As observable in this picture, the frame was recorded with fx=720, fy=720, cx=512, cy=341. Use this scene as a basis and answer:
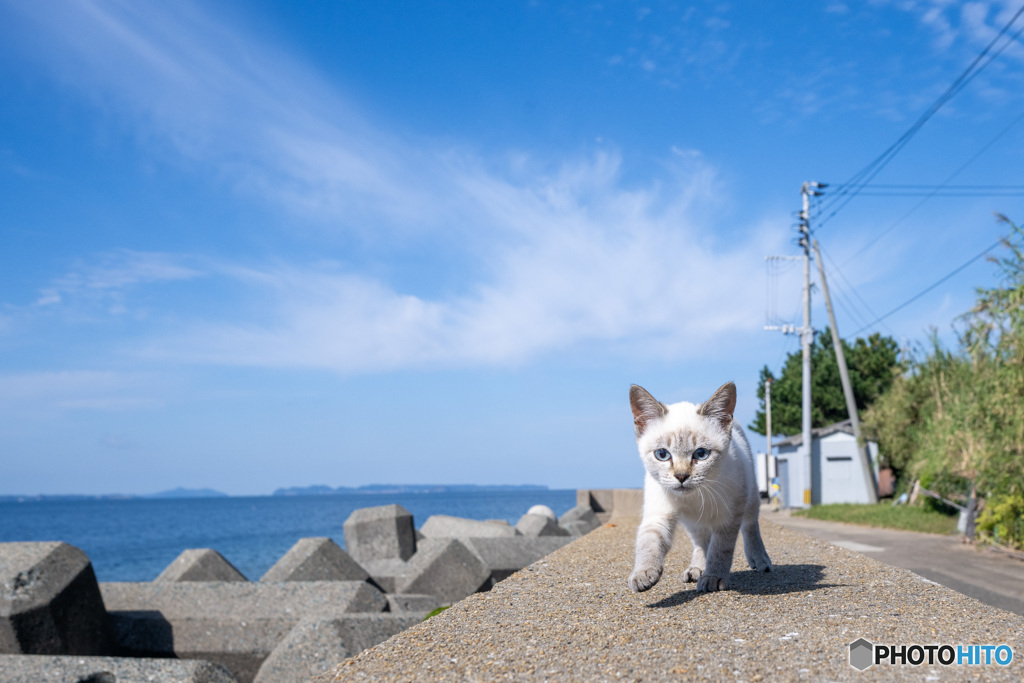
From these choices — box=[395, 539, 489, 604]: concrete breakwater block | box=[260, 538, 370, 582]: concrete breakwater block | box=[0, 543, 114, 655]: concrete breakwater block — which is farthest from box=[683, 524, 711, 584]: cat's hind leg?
box=[260, 538, 370, 582]: concrete breakwater block

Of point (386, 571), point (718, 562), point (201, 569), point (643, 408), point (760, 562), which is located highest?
point (643, 408)

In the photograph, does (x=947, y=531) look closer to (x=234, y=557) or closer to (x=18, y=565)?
(x=18, y=565)

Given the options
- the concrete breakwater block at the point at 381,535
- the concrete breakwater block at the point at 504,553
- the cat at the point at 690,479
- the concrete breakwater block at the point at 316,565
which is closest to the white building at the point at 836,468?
the concrete breakwater block at the point at 381,535

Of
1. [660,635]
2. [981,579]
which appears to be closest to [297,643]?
[660,635]

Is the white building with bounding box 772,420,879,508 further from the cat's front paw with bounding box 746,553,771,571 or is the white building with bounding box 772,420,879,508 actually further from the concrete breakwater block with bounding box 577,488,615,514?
the cat's front paw with bounding box 746,553,771,571

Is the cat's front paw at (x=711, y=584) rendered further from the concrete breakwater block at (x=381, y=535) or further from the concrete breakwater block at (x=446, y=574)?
the concrete breakwater block at (x=381, y=535)

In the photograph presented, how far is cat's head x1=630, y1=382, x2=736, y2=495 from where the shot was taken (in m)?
3.66

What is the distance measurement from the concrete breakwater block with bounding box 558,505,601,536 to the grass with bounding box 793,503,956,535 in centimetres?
749

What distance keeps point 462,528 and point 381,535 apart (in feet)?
6.19

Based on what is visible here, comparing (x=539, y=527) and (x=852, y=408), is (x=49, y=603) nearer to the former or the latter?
(x=539, y=527)

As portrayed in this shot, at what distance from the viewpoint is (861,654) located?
9.56 ft

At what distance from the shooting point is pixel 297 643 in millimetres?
4926

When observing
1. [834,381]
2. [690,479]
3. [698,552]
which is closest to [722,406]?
[690,479]

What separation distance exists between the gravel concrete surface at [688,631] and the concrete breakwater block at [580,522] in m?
10.2
